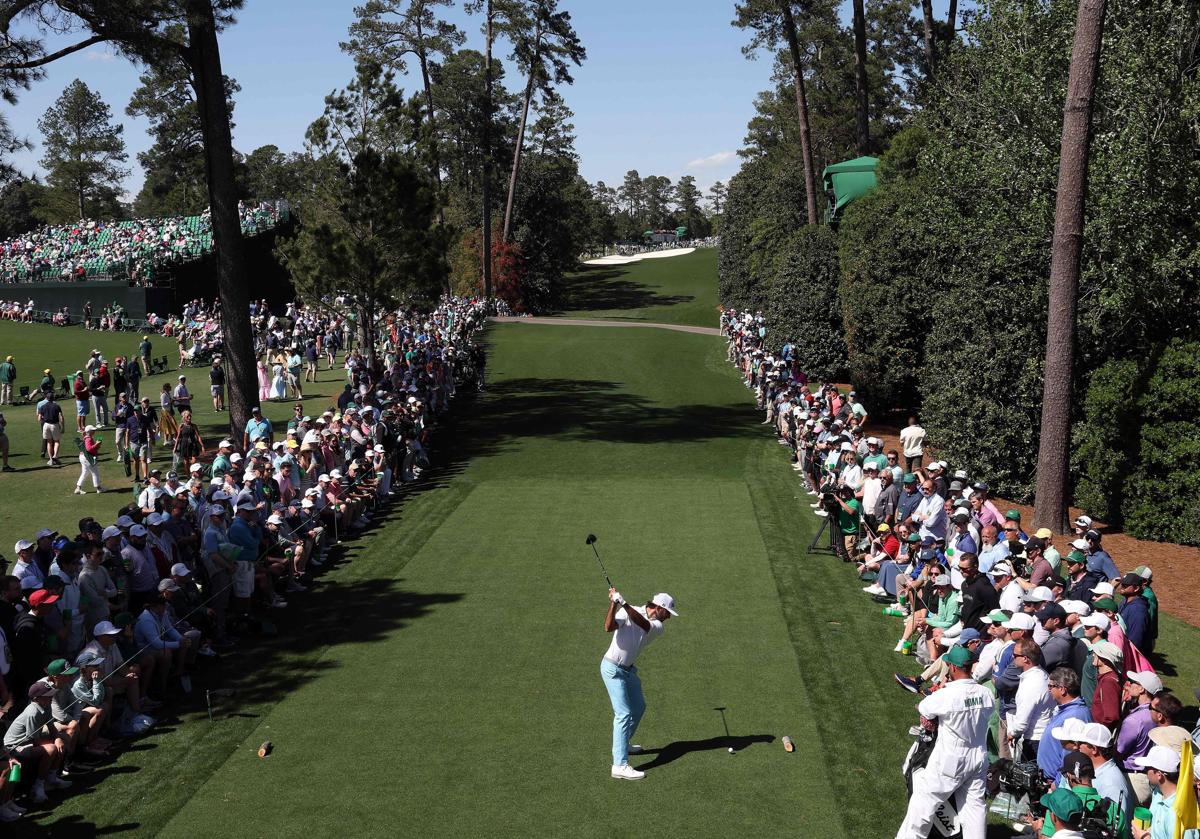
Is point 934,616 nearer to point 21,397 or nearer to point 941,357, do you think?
point 941,357

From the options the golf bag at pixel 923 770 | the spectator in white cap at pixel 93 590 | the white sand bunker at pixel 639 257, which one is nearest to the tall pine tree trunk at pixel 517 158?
the white sand bunker at pixel 639 257

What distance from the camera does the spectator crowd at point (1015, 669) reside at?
24.7 feet

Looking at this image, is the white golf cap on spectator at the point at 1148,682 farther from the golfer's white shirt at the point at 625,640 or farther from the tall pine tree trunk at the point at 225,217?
the tall pine tree trunk at the point at 225,217

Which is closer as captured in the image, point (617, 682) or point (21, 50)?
point (617, 682)

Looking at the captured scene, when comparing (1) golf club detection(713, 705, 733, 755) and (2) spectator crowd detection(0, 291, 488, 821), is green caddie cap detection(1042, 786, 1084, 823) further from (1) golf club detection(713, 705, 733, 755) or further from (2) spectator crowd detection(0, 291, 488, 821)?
(2) spectator crowd detection(0, 291, 488, 821)

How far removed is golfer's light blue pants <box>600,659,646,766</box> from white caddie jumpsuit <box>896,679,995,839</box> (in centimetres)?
263

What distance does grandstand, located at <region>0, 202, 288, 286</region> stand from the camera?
5050cm

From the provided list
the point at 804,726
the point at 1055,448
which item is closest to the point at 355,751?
the point at 804,726

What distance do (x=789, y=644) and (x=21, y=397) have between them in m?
29.2

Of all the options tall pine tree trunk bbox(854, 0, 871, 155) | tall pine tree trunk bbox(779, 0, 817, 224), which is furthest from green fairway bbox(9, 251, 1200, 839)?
tall pine tree trunk bbox(854, 0, 871, 155)

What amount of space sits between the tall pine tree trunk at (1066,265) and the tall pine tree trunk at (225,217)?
16.5 m

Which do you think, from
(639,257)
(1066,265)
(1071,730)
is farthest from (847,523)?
(639,257)

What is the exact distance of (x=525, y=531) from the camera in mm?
19219

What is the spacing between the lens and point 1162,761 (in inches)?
277
